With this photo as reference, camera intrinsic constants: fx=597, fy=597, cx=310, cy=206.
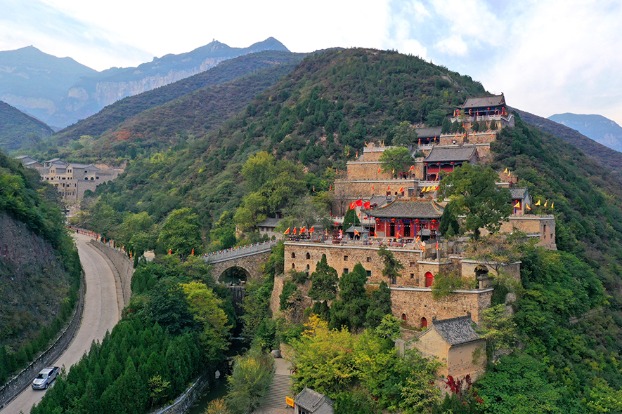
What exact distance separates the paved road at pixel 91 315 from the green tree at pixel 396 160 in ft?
90.4

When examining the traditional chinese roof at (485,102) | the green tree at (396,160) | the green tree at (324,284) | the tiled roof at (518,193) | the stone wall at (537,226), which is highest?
the traditional chinese roof at (485,102)

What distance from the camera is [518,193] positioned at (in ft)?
143

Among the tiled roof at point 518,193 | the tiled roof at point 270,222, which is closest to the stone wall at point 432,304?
the tiled roof at point 518,193

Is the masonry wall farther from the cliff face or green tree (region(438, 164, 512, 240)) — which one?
the cliff face

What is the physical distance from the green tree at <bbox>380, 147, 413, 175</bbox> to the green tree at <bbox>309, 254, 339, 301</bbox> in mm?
22559

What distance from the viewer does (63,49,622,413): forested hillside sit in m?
31.3

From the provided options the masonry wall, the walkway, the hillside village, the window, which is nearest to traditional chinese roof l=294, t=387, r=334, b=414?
the walkway

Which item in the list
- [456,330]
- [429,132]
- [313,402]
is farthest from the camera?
[429,132]

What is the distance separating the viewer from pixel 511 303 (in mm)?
32750

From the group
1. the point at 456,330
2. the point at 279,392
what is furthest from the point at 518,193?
the point at 279,392

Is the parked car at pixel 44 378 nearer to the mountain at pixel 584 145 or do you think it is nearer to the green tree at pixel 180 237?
the green tree at pixel 180 237

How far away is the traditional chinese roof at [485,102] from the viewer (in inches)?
2621

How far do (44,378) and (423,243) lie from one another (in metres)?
22.9

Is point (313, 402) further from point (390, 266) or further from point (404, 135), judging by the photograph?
point (404, 135)
